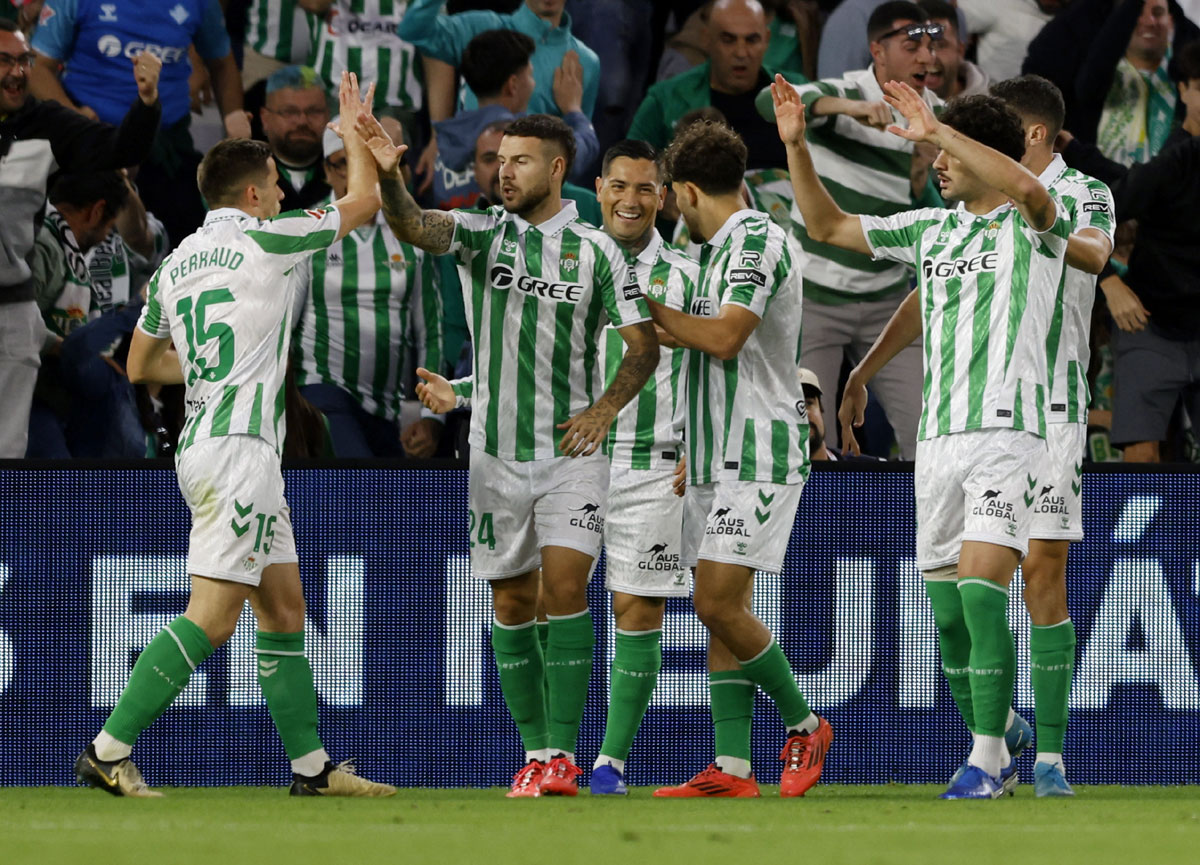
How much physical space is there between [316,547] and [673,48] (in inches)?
150

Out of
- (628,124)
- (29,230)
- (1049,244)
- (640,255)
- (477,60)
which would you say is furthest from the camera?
(628,124)

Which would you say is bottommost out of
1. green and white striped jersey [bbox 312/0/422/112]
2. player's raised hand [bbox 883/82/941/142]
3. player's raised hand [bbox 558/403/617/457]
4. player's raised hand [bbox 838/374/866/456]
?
player's raised hand [bbox 558/403/617/457]

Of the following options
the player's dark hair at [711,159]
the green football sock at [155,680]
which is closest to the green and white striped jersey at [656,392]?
the player's dark hair at [711,159]

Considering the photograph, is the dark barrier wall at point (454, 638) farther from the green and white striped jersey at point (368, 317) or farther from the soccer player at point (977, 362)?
the green and white striped jersey at point (368, 317)

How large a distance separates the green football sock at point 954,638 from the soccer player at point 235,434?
6.29 feet

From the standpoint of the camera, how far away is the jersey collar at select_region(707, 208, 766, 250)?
6051mm

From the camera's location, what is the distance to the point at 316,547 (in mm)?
6750

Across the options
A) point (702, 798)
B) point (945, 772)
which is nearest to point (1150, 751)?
point (945, 772)

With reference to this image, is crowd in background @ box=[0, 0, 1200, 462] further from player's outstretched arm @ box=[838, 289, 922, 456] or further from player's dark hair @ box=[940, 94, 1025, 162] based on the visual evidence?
player's dark hair @ box=[940, 94, 1025, 162]

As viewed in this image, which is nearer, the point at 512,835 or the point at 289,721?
the point at 512,835

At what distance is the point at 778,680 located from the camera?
593cm

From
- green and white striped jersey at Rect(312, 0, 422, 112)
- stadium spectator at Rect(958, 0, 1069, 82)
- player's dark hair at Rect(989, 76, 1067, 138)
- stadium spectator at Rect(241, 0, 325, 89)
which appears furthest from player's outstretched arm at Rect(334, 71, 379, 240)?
stadium spectator at Rect(958, 0, 1069, 82)

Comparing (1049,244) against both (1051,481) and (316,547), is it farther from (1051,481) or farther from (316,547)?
(316,547)

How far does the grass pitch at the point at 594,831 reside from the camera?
3.93 meters
